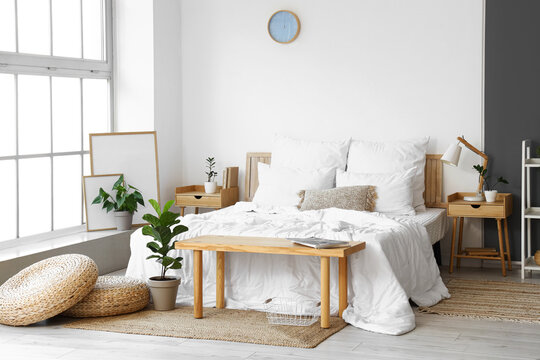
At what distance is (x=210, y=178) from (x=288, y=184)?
1.18 m

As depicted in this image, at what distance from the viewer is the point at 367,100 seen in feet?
21.6

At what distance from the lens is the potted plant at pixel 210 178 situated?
6.89 metres

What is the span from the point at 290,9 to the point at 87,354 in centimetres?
418

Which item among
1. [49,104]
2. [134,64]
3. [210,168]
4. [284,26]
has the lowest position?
[210,168]

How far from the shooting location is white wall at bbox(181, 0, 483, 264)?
20.6 ft

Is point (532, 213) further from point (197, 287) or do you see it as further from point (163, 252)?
point (163, 252)

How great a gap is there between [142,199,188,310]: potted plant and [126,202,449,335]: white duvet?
0.77 ft

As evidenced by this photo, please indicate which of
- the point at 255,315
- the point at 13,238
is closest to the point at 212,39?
the point at 13,238

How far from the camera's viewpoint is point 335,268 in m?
4.52

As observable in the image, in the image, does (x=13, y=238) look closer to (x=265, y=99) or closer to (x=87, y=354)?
(x=87, y=354)

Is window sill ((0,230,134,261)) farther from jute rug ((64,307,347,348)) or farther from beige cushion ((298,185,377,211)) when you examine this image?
beige cushion ((298,185,377,211))

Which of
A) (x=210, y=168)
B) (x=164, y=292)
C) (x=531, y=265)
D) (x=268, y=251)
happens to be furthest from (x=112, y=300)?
(x=531, y=265)

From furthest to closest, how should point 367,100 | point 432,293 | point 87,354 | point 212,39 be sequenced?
point 212,39
point 367,100
point 432,293
point 87,354

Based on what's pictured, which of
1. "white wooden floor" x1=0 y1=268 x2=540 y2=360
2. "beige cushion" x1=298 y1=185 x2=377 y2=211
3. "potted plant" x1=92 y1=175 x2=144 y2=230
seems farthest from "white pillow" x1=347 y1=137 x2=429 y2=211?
"white wooden floor" x1=0 y1=268 x2=540 y2=360
